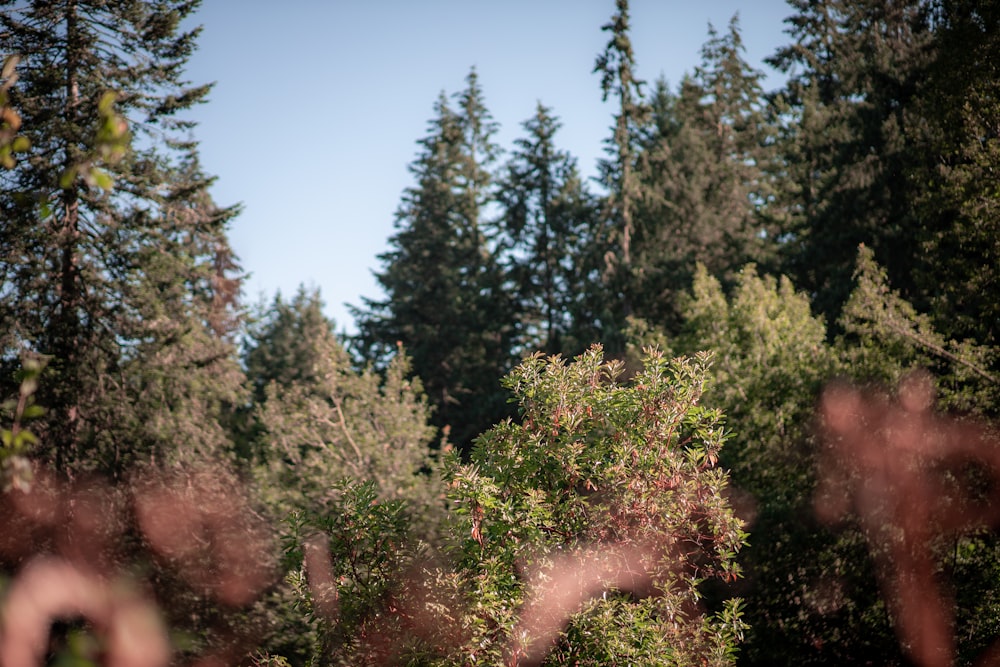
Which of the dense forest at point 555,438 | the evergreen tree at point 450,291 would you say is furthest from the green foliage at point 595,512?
the evergreen tree at point 450,291

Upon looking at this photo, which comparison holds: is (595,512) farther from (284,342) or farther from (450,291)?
(284,342)

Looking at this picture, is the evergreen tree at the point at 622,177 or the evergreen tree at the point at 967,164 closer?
the evergreen tree at the point at 967,164

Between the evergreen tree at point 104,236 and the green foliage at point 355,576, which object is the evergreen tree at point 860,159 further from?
the evergreen tree at point 104,236

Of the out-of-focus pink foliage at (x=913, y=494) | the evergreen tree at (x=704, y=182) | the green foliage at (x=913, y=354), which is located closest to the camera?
the out-of-focus pink foliage at (x=913, y=494)

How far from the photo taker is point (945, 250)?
18.9 meters

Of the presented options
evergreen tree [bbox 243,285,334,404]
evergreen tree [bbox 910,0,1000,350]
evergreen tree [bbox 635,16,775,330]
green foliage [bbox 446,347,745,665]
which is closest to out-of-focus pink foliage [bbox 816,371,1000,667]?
evergreen tree [bbox 910,0,1000,350]

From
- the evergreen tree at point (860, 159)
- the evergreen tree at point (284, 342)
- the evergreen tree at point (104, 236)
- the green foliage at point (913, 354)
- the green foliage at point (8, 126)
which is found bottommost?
the green foliage at point (8, 126)

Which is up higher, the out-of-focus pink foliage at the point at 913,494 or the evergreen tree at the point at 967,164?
the evergreen tree at the point at 967,164

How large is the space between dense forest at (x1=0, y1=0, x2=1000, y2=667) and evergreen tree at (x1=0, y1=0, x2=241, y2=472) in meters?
0.07

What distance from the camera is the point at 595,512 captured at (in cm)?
932

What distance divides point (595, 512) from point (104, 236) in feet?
46.6

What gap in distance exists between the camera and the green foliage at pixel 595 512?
28.2 ft

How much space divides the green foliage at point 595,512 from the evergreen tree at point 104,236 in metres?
11.7

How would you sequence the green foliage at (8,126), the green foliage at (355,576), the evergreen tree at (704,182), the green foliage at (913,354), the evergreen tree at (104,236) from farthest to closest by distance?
the evergreen tree at (704,182) < the evergreen tree at (104,236) < the green foliage at (913,354) < the green foliage at (355,576) < the green foliage at (8,126)
